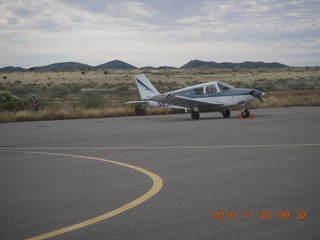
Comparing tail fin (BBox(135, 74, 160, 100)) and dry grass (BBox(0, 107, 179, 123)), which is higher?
tail fin (BBox(135, 74, 160, 100))

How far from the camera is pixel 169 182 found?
7941mm

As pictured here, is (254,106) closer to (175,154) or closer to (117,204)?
(175,154)

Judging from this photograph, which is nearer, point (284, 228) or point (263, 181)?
point (284, 228)

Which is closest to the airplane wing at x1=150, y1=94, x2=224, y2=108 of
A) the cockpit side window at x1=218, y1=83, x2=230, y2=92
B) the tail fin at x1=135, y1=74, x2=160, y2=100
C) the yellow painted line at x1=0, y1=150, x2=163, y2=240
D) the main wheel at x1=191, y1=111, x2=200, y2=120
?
the main wheel at x1=191, y1=111, x2=200, y2=120

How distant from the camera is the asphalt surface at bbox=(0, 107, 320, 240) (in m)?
5.32

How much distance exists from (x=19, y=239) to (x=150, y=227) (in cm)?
147

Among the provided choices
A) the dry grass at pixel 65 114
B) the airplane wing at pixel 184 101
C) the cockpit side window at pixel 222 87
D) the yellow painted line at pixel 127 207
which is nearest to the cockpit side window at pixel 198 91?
the airplane wing at pixel 184 101

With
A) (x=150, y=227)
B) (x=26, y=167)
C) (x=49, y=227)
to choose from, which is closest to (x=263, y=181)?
(x=150, y=227)

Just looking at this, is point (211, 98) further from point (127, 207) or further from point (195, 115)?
point (127, 207)
